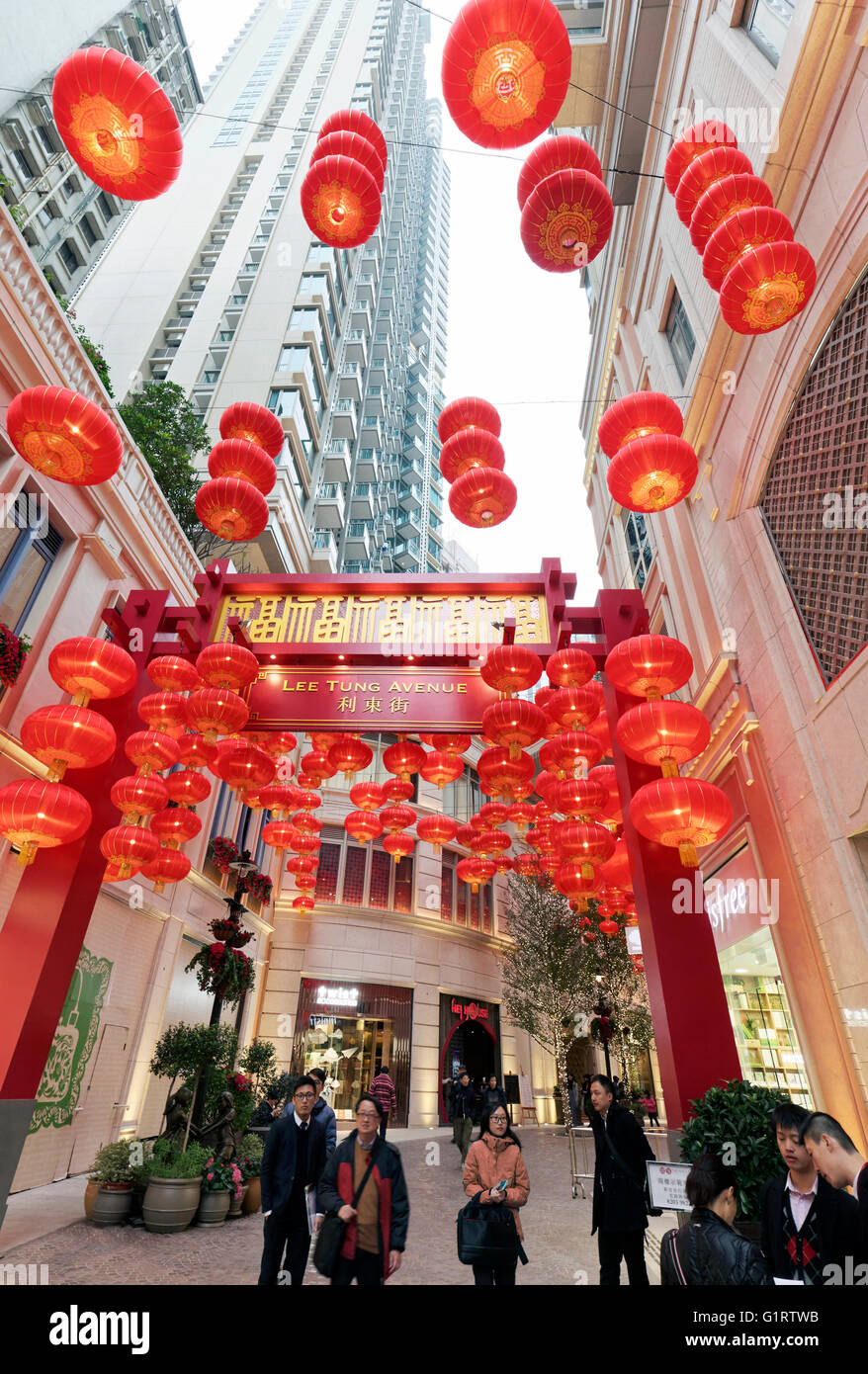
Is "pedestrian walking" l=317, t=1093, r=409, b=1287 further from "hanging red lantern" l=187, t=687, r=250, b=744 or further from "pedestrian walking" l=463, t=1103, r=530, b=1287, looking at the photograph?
"hanging red lantern" l=187, t=687, r=250, b=744

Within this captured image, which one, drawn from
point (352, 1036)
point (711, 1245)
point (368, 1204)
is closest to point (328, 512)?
point (352, 1036)

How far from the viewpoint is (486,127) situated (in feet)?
13.4

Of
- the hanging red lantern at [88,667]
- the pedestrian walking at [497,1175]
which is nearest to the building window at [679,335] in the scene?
the hanging red lantern at [88,667]

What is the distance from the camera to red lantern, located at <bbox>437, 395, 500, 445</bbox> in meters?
6.53

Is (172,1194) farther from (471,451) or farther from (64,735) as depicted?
(471,451)

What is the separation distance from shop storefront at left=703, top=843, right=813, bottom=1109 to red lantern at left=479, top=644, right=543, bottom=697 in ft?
11.0

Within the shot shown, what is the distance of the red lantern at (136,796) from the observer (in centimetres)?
672

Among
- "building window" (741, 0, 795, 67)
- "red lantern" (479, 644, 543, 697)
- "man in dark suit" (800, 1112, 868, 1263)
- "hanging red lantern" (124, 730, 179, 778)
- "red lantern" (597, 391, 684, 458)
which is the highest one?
"building window" (741, 0, 795, 67)

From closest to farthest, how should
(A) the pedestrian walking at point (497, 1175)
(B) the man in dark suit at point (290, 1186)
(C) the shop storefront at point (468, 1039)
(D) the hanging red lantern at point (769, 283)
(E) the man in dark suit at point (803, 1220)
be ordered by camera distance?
(E) the man in dark suit at point (803, 1220) → (A) the pedestrian walking at point (497, 1175) → (D) the hanging red lantern at point (769, 283) → (B) the man in dark suit at point (290, 1186) → (C) the shop storefront at point (468, 1039)

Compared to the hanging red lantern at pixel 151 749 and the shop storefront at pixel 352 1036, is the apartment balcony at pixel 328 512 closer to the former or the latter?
the shop storefront at pixel 352 1036

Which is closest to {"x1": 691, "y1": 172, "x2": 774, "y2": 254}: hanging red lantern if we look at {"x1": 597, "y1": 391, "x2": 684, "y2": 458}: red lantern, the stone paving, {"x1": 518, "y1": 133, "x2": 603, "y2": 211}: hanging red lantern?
{"x1": 518, "y1": 133, "x2": 603, "y2": 211}: hanging red lantern

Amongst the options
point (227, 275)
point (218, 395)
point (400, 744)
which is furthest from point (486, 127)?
point (227, 275)

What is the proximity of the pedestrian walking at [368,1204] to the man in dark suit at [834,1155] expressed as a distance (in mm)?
2084

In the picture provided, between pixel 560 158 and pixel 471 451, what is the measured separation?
89.6 inches
